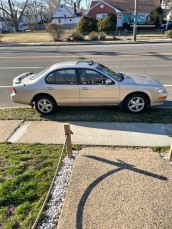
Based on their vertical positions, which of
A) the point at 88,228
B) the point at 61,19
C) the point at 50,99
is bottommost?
the point at 88,228

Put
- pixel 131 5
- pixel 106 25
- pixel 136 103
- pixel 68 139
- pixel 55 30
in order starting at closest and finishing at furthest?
1. pixel 68 139
2. pixel 136 103
3. pixel 55 30
4. pixel 106 25
5. pixel 131 5

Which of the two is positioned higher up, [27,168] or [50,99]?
[50,99]

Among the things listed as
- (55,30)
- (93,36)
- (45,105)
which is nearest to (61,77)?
(45,105)

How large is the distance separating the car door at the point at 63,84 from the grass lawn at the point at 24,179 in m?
2.01

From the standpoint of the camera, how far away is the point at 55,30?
1125 inches

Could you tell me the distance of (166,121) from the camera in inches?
263

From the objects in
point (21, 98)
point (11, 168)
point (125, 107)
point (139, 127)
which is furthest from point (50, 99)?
point (11, 168)

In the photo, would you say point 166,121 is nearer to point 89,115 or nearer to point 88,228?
point 89,115

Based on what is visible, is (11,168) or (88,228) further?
(11,168)

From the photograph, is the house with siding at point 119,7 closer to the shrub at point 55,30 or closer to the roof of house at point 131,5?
the roof of house at point 131,5

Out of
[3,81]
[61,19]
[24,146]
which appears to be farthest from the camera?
[61,19]

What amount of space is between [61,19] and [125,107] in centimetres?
6555

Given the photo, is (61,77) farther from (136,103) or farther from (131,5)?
(131,5)

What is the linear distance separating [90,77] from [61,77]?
30.8 inches
